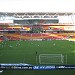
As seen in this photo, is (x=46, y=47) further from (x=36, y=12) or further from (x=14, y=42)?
(x=36, y=12)

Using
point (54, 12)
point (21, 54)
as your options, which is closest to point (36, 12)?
point (54, 12)

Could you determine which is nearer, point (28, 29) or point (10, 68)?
point (10, 68)

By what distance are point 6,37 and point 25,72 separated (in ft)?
10.9

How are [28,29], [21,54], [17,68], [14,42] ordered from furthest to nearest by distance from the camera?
[14,42] < [28,29] < [21,54] < [17,68]

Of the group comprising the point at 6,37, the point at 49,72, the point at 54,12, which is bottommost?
the point at 49,72

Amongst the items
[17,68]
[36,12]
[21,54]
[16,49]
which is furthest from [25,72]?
[16,49]

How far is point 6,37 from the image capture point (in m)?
8.48

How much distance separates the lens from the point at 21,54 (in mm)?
7809

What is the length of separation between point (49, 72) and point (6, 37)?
348 centimetres

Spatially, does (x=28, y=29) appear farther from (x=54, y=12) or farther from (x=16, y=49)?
(x=54, y=12)

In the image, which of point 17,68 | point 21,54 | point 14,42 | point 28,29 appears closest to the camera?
point 17,68

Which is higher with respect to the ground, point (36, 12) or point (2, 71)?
point (36, 12)

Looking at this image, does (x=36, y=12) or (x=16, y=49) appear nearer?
Result: (x=36, y=12)

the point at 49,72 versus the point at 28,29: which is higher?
the point at 28,29
